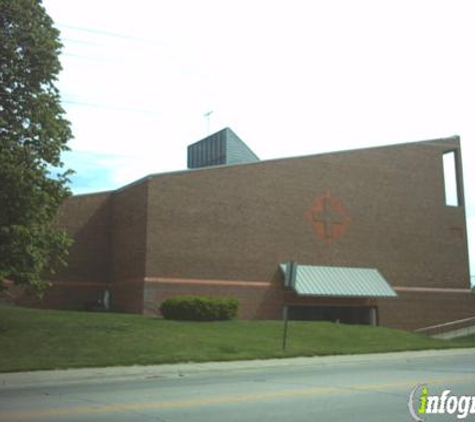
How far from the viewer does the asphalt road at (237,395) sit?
9.34 m

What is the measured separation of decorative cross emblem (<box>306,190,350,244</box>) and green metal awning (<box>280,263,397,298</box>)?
2.22 m

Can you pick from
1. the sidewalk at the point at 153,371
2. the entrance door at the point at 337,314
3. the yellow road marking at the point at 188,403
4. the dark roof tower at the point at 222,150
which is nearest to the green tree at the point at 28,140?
the sidewalk at the point at 153,371

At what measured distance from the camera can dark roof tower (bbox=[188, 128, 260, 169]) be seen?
56000 mm

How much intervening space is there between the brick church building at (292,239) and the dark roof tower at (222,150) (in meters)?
13.7

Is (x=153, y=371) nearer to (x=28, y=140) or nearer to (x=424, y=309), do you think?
(x=28, y=140)

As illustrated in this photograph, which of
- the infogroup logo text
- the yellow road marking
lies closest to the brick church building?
the yellow road marking

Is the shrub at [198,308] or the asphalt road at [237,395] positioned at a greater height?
the shrub at [198,308]

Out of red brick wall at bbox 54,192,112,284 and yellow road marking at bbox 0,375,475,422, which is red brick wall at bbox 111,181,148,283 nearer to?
red brick wall at bbox 54,192,112,284

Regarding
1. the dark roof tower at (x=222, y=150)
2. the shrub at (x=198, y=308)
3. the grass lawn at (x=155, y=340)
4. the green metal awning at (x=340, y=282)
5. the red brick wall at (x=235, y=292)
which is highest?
the dark roof tower at (x=222, y=150)

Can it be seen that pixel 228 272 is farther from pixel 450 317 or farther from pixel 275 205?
pixel 450 317

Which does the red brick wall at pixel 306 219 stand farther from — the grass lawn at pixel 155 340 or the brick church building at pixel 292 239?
the grass lawn at pixel 155 340

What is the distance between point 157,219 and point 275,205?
7.67 metres

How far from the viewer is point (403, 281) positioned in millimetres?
44469

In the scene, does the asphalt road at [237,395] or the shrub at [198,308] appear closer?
the asphalt road at [237,395]
